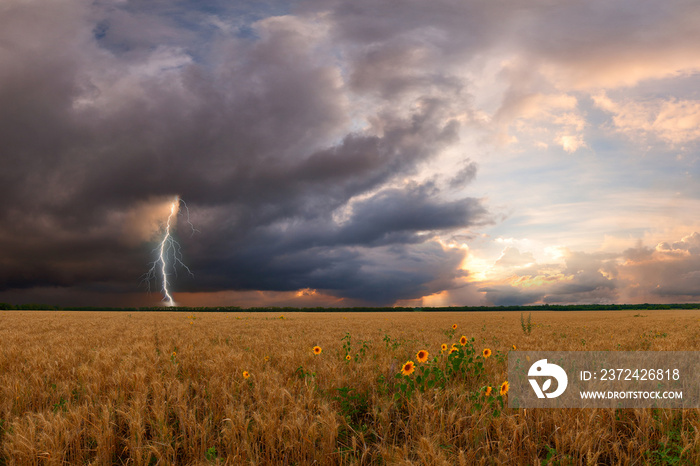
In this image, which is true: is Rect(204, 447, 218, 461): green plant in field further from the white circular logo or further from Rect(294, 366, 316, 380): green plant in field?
the white circular logo

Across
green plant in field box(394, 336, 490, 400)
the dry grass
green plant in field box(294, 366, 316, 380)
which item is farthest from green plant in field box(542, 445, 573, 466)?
green plant in field box(294, 366, 316, 380)

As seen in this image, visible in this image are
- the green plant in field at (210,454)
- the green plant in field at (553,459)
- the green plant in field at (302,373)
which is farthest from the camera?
the green plant in field at (302,373)

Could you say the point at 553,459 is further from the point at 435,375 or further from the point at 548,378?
the point at 548,378

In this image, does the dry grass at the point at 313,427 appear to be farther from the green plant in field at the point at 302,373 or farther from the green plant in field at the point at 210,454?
the green plant in field at the point at 302,373

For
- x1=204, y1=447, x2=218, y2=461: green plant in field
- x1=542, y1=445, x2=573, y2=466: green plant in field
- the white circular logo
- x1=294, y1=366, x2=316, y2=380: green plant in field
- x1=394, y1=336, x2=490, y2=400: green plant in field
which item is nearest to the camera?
x1=542, y1=445, x2=573, y2=466: green plant in field

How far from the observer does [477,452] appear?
3.98 meters

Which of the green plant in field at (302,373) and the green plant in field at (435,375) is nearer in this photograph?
the green plant in field at (435,375)

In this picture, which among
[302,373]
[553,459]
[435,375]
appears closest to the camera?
[553,459]

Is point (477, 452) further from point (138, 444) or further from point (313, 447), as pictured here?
point (138, 444)

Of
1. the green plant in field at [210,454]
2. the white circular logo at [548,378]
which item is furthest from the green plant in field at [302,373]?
the white circular logo at [548,378]

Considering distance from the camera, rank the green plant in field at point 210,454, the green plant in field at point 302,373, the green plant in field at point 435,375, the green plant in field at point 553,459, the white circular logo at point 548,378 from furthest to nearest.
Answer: the green plant in field at point 302,373, the white circular logo at point 548,378, the green plant in field at point 435,375, the green plant in field at point 210,454, the green plant in field at point 553,459

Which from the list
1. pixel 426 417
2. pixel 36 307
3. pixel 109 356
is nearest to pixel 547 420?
pixel 426 417

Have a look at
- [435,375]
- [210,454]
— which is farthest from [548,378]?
[210,454]

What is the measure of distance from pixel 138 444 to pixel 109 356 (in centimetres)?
599
